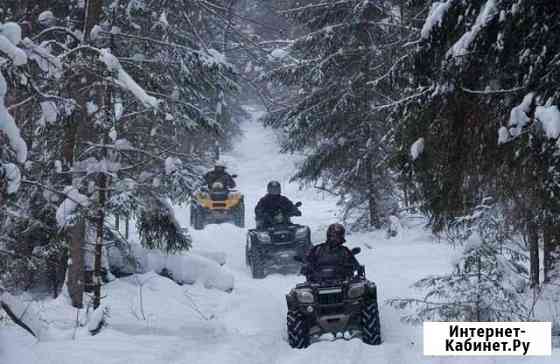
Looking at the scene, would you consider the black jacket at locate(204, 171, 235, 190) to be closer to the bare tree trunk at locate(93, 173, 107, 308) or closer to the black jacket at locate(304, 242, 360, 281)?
the bare tree trunk at locate(93, 173, 107, 308)

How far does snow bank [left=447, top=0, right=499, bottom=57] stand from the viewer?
5145 mm

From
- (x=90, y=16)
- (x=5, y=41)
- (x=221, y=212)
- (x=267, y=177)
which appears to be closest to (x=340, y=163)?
(x=221, y=212)

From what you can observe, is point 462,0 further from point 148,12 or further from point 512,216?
point 148,12

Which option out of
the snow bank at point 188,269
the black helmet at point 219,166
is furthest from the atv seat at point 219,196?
the snow bank at point 188,269

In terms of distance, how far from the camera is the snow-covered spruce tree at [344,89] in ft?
53.5

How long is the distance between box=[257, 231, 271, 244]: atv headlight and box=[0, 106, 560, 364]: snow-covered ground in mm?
891

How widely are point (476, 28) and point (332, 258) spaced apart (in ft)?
14.6

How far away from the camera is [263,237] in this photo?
1351 cm

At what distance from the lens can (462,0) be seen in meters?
5.45

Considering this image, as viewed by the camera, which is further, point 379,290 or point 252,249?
point 252,249

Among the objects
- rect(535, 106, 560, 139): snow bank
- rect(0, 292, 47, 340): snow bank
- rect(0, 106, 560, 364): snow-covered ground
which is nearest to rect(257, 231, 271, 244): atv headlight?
rect(0, 106, 560, 364): snow-covered ground

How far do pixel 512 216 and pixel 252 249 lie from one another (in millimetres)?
7391

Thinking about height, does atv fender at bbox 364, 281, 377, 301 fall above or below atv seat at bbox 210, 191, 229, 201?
below

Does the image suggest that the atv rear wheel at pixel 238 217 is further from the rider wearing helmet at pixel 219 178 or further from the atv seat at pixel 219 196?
the rider wearing helmet at pixel 219 178
